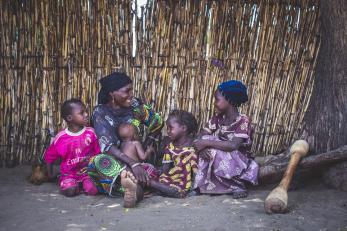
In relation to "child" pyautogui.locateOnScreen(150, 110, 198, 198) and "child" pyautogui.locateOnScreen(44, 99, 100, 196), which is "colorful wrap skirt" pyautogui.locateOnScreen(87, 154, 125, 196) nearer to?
"child" pyautogui.locateOnScreen(44, 99, 100, 196)

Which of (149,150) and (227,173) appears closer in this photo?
(227,173)

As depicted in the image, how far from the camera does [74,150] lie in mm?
4273

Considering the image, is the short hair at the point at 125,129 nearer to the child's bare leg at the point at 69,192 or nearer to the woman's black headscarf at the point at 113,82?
the woman's black headscarf at the point at 113,82

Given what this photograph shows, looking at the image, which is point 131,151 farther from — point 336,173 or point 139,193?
point 336,173

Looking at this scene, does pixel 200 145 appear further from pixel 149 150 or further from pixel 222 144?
pixel 149 150

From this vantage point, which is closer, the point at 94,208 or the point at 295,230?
the point at 295,230

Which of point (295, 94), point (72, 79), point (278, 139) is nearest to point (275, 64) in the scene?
point (295, 94)

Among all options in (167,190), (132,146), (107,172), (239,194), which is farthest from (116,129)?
(239,194)

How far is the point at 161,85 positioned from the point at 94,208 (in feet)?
5.39

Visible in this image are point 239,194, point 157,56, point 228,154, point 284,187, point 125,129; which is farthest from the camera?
point 157,56

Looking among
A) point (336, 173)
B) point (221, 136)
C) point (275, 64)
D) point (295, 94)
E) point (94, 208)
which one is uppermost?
point (275, 64)

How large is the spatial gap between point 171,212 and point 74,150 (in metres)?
1.26

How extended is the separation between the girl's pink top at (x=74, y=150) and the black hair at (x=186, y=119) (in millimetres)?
804

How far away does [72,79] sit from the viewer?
4.78 metres
